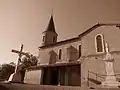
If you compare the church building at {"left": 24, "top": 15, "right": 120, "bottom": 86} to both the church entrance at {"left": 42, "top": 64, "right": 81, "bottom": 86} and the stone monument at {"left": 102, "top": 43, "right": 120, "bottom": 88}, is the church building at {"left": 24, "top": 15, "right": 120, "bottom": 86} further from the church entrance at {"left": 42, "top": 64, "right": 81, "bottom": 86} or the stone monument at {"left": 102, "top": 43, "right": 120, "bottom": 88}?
the stone monument at {"left": 102, "top": 43, "right": 120, "bottom": 88}

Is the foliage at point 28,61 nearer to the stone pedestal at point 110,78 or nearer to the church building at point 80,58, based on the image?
the church building at point 80,58

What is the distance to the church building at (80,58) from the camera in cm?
1639

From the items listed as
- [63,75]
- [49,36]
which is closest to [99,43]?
[63,75]

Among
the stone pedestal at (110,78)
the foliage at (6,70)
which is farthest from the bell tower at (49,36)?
the stone pedestal at (110,78)

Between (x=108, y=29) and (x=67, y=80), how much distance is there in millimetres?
10638

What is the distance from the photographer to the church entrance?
21016mm

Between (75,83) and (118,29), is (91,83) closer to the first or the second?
(75,83)

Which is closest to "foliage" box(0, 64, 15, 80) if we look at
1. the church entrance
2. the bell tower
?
the bell tower

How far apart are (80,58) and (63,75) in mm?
6074

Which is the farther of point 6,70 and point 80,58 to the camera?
point 6,70

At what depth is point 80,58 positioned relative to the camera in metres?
18.5

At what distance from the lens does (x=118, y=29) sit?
57.1 ft

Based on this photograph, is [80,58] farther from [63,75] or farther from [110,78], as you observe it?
[110,78]

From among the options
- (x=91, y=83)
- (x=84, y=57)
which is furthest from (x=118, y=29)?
(x=91, y=83)
